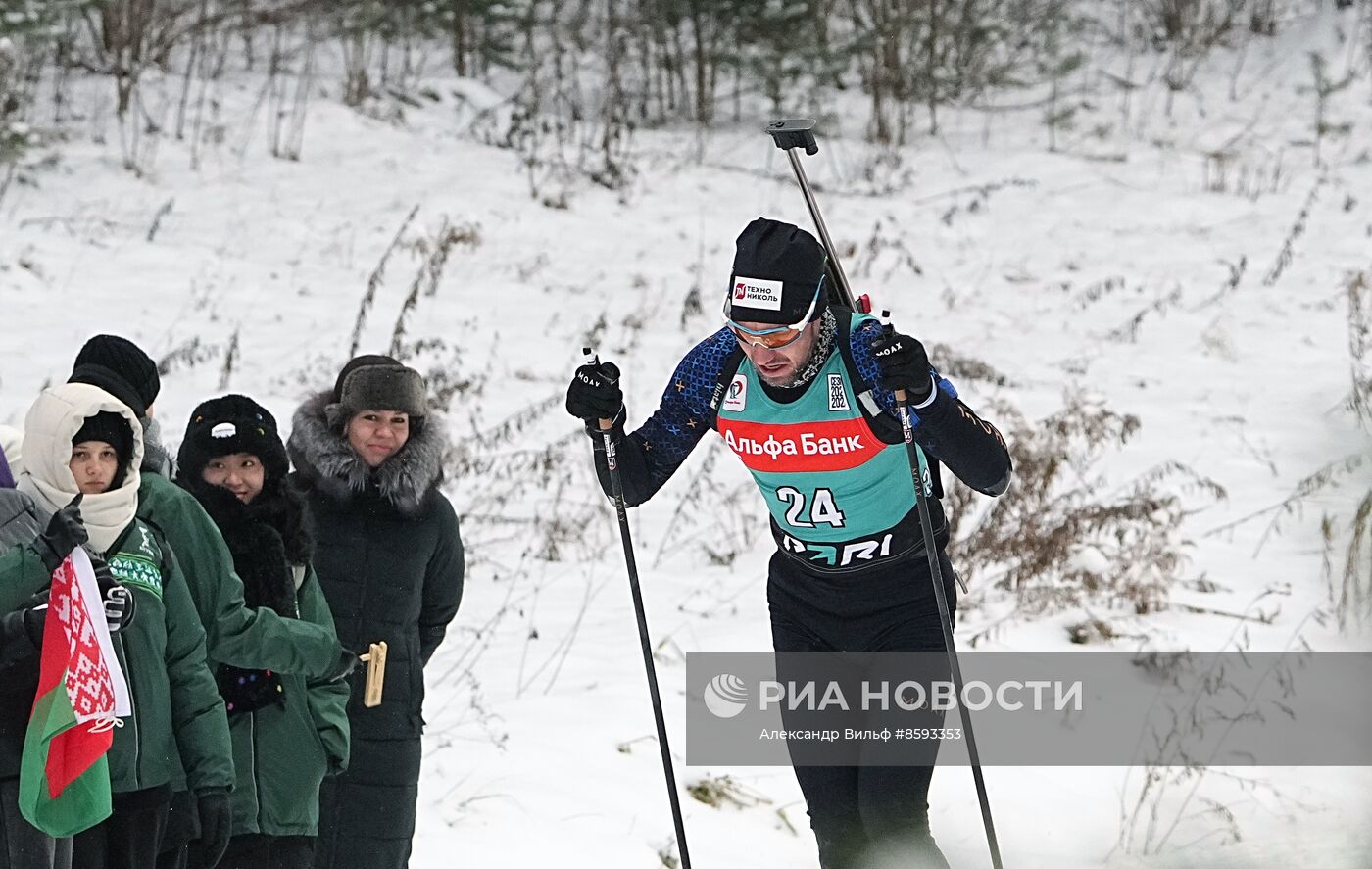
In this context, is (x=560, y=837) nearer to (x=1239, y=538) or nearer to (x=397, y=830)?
(x=397, y=830)

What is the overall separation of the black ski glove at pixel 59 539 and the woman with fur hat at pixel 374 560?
1117 mm

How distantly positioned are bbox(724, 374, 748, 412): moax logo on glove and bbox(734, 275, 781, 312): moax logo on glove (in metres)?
0.32

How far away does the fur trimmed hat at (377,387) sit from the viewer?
4199mm

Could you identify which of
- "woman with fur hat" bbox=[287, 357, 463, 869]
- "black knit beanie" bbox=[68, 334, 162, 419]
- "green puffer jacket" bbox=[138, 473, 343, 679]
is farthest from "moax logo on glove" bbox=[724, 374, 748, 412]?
"black knit beanie" bbox=[68, 334, 162, 419]

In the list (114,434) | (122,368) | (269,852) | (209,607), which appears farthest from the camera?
(122,368)

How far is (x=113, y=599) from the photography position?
3123 mm

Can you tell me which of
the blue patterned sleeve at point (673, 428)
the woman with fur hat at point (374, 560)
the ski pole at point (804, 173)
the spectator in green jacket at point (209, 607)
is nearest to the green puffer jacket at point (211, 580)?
the spectator in green jacket at point (209, 607)

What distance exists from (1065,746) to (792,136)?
2.99 metres

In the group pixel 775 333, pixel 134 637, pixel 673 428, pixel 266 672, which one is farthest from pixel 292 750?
pixel 775 333

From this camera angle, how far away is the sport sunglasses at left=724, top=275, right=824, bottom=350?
154 inches

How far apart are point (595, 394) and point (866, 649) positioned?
1033 millimetres

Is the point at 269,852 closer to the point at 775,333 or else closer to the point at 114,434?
the point at 114,434

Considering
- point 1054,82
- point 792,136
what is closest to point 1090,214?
point 1054,82

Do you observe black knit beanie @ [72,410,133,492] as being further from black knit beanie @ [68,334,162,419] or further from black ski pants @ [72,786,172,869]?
black ski pants @ [72,786,172,869]
